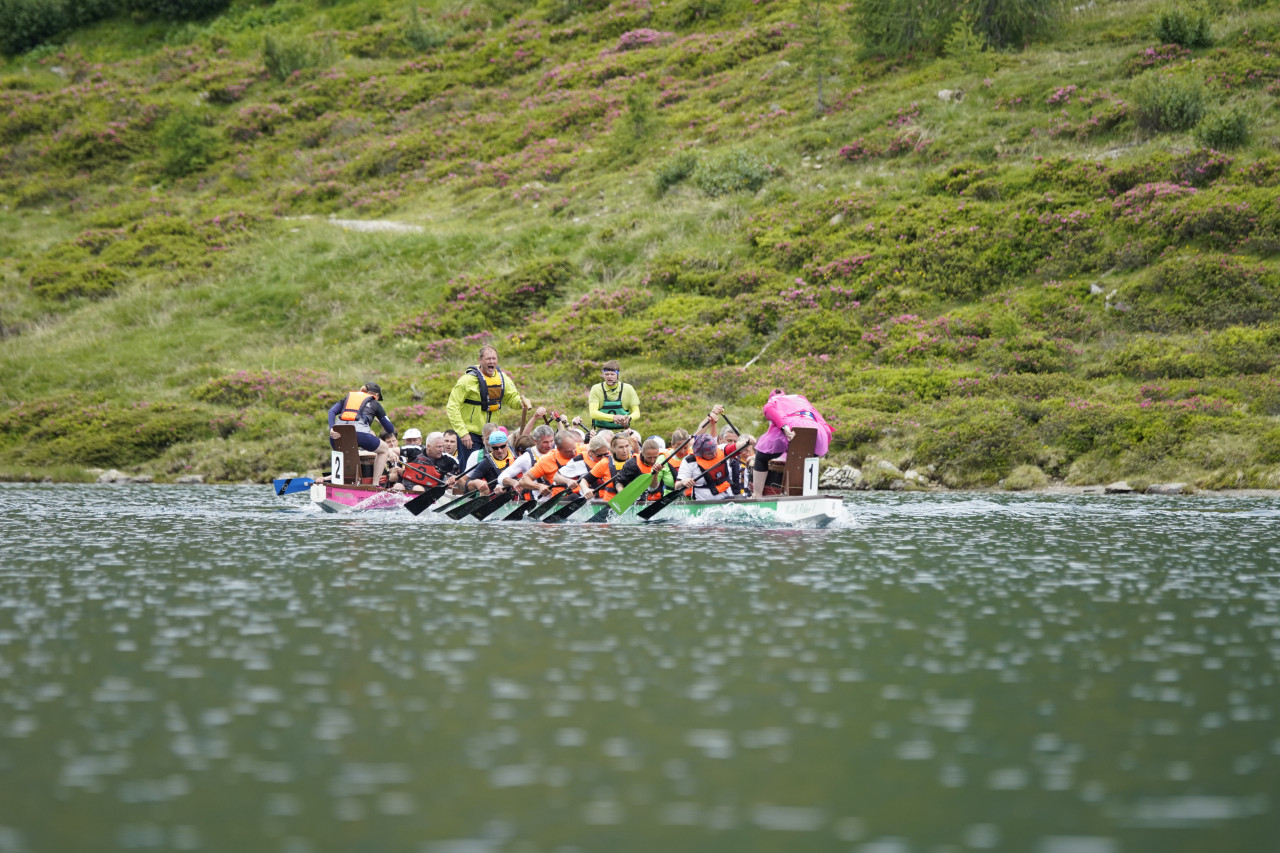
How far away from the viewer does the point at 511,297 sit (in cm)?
3781

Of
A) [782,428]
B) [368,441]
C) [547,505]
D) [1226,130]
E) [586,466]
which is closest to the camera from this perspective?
[782,428]

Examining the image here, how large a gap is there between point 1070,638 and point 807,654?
238cm

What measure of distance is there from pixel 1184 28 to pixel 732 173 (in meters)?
14.4

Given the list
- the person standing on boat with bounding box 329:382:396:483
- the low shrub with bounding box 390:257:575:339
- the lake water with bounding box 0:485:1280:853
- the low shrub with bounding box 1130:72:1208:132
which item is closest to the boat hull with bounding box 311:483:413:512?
the person standing on boat with bounding box 329:382:396:483

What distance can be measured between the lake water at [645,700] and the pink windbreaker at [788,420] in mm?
2485

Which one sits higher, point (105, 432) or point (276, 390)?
point (276, 390)

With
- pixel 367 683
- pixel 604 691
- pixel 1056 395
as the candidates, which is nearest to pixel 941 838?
pixel 604 691

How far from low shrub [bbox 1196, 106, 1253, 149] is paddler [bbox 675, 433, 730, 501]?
20685 mm

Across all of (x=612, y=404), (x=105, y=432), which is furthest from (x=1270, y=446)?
(x=105, y=432)

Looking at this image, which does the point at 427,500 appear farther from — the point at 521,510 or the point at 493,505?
the point at 521,510

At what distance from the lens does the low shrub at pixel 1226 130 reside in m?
32.8

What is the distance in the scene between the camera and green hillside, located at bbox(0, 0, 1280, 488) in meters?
28.0

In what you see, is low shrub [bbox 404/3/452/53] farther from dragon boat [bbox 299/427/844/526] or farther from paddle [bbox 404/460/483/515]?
paddle [bbox 404/460/483/515]

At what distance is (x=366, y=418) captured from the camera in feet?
71.8
